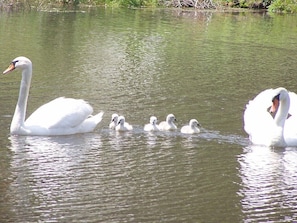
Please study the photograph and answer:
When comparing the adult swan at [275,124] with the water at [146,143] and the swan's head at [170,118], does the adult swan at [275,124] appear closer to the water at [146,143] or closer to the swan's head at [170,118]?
the water at [146,143]

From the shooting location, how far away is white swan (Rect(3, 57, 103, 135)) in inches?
518

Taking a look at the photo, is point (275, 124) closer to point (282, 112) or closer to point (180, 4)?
point (282, 112)

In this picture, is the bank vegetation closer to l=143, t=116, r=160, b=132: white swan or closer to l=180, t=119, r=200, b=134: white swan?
l=143, t=116, r=160, b=132: white swan

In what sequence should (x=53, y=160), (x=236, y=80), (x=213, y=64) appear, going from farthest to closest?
1. (x=213, y=64)
2. (x=236, y=80)
3. (x=53, y=160)

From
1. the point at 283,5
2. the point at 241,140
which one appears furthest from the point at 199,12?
the point at 241,140

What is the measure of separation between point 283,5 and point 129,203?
51603 millimetres

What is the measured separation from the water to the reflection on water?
0.02 metres

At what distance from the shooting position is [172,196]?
1004 centimetres

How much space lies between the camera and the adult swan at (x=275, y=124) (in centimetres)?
1333

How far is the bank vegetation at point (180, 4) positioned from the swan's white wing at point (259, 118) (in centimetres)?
3003

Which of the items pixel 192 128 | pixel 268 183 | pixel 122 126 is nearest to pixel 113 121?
pixel 122 126

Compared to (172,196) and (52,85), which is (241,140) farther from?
(52,85)

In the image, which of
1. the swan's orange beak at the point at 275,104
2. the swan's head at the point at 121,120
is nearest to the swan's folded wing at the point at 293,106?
the swan's orange beak at the point at 275,104

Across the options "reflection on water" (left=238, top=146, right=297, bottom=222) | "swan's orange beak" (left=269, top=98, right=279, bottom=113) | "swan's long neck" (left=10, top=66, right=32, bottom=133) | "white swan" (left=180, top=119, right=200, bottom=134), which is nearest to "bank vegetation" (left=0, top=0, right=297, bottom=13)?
"swan's long neck" (left=10, top=66, right=32, bottom=133)
